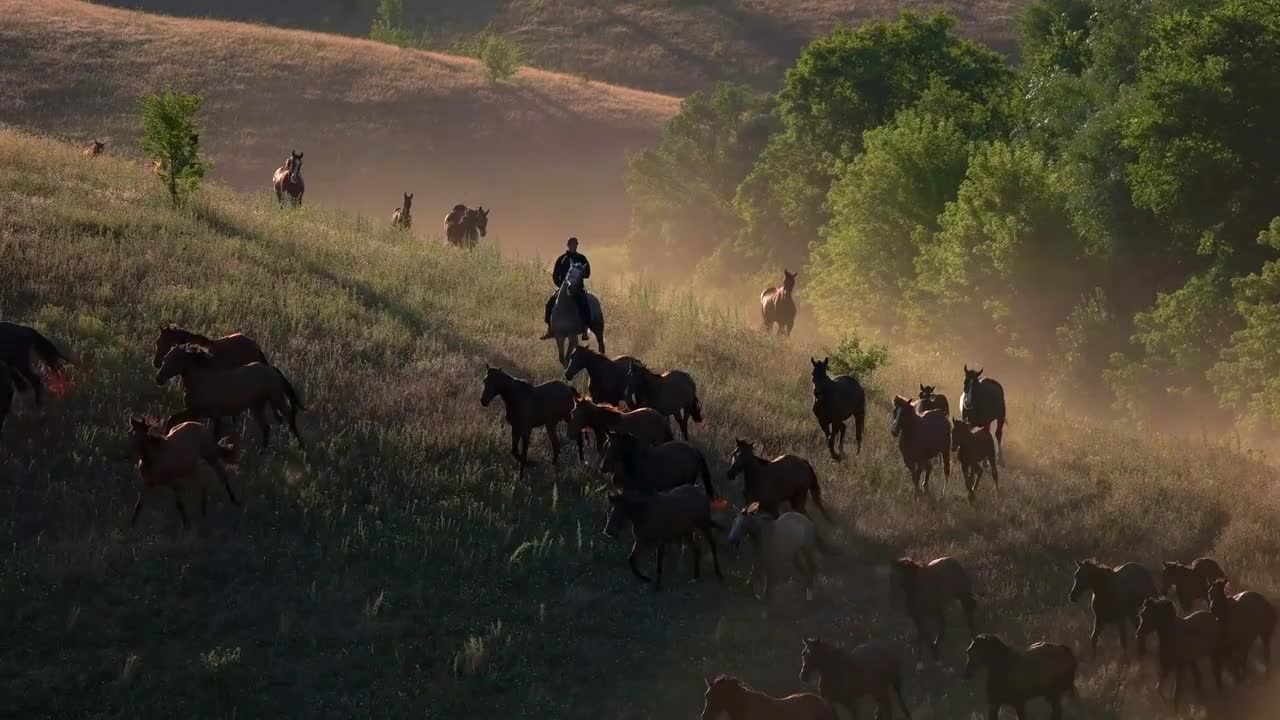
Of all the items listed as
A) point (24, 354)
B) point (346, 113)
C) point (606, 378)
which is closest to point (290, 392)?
point (24, 354)

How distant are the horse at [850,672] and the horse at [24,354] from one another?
35.1ft

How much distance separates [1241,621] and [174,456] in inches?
480

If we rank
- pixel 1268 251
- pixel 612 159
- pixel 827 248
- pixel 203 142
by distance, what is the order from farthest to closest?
pixel 612 159 < pixel 203 142 < pixel 827 248 < pixel 1268 251

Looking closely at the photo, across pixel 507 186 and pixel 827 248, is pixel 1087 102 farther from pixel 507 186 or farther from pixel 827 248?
pixel 507 186

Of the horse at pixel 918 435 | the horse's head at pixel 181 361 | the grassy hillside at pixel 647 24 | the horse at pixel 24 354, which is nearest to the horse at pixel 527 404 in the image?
the horse's head at pixel 181 361

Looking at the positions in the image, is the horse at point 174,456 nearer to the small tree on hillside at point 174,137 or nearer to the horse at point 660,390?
the horse at point 660,390

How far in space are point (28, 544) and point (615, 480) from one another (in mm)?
6672

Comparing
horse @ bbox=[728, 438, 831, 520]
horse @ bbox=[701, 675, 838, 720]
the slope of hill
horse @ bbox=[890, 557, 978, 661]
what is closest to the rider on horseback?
horse @ bbox=[728, 438, 831, 520]

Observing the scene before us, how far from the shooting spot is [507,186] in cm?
8300

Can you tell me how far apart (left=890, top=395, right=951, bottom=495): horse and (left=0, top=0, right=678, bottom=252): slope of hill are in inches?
1978

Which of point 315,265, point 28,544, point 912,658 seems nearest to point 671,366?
point 315,265

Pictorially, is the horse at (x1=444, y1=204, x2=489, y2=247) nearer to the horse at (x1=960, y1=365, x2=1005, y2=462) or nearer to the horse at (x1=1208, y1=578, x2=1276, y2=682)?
the horse at (x1=960, y1=365, x2=1005, y2=462)

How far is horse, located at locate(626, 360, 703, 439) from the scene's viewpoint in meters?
20.2

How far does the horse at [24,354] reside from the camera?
1775 centimetres
